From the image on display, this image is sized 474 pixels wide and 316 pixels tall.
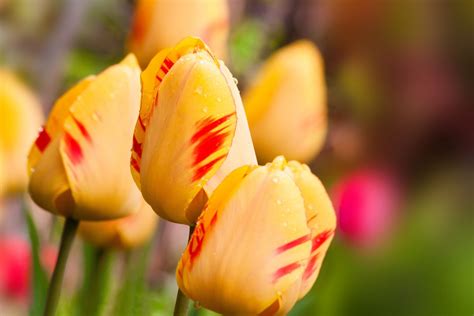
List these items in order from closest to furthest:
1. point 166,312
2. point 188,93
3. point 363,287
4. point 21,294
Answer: point 188,93 → point 166,312 → point 21,294 → point 363,287

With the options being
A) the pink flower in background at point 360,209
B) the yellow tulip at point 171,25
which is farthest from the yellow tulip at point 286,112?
the pink flower in background at point 360,209

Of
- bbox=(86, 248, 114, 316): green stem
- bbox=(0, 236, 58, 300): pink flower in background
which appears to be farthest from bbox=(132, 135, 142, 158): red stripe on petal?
bbox=(0, 236, 58, 300): pink flower in background

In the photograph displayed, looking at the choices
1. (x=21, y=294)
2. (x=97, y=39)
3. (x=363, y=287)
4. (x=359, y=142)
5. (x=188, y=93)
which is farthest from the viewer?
(x=97, y=39)

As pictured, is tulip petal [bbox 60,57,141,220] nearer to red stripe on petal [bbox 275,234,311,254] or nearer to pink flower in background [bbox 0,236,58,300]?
red stripe on petal [bbox 275,234,311,254]

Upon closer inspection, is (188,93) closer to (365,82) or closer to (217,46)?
(217,46)

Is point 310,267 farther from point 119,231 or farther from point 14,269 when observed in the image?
point 14,269

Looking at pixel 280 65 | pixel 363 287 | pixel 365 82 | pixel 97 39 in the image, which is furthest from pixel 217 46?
pixel 97 39

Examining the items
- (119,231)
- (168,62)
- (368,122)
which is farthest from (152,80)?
(368,122)
